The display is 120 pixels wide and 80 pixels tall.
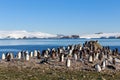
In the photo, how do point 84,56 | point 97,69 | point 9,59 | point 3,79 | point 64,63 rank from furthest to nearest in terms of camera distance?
point 84,56 < point 9,59 < point 64,63 < point 97,69 < point 3,79

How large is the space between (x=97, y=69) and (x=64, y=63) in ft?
16.9

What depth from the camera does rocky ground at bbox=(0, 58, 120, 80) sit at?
77.8ft

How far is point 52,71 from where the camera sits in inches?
1080

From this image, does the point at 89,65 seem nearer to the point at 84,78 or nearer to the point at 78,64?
the point at 78,64

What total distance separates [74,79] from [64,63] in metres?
10.9

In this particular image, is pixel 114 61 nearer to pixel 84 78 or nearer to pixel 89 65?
pixel 89 65

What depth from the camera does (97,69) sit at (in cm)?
2928

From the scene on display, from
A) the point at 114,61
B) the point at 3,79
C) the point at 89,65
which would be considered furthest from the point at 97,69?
the point at 3,79

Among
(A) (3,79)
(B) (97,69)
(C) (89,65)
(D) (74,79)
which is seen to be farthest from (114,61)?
(A) (3,79)

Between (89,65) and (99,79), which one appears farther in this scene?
(89,65)

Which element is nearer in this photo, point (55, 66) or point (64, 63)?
point (55, 66)

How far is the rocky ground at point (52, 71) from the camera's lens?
2372 cm

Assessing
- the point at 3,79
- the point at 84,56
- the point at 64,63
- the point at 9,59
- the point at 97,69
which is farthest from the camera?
the point at 84,56

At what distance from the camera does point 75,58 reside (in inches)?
1455
